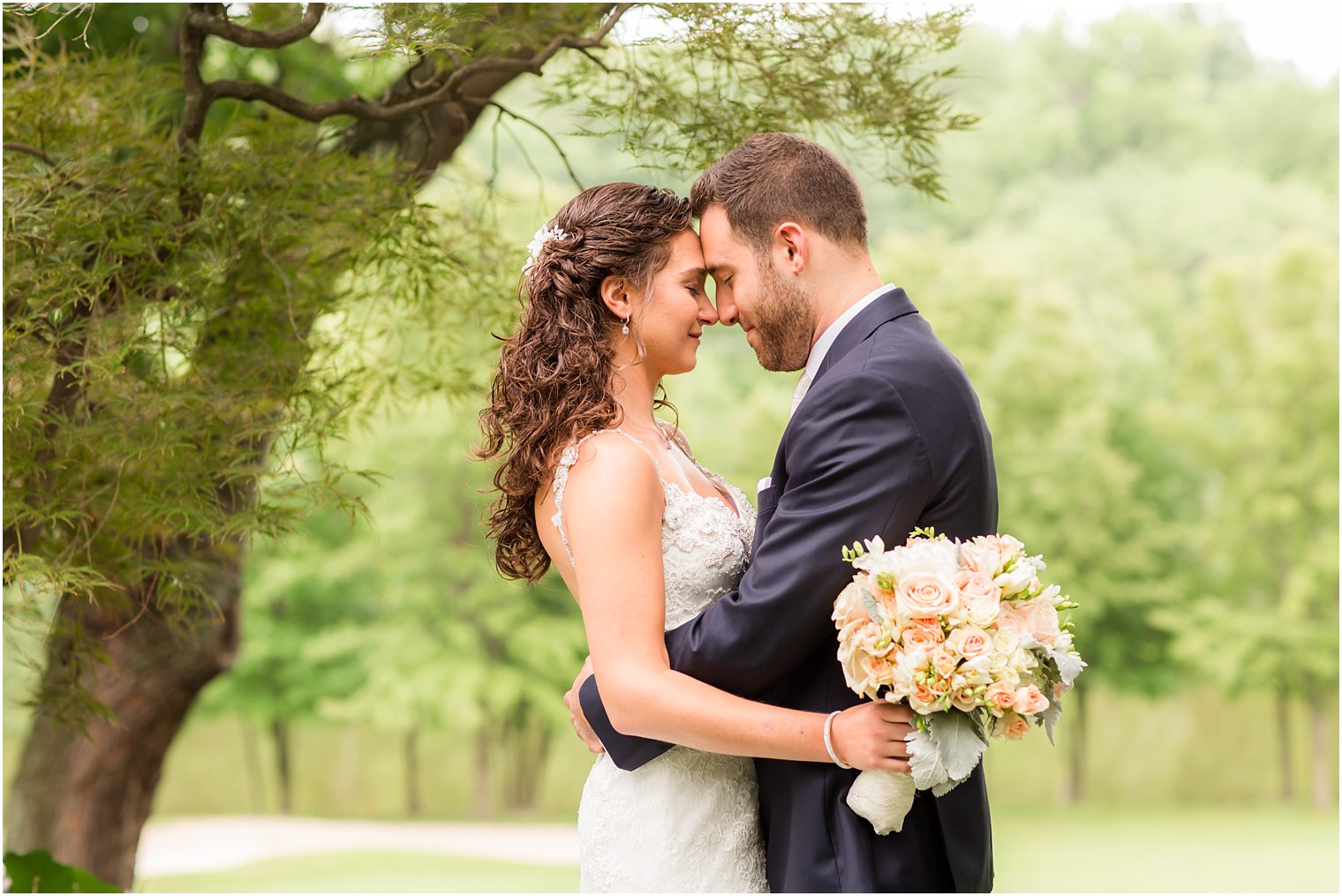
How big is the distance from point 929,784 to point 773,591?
0.46 metres

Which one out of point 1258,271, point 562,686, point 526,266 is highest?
point 1258,271

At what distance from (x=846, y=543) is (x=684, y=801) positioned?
803 millimetres

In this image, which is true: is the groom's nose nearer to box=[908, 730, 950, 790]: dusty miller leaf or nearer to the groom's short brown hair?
the groom's short brown hair

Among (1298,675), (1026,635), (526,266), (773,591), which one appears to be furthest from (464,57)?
(1298,675)

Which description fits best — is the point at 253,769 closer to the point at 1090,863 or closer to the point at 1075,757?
the point at 1090,863

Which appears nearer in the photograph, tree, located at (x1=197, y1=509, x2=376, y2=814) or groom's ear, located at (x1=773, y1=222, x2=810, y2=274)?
groom's ear, located at (x1=773, y1=222, x2=810, y2=274)

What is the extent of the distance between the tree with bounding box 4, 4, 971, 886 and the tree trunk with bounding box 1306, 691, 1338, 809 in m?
19.4

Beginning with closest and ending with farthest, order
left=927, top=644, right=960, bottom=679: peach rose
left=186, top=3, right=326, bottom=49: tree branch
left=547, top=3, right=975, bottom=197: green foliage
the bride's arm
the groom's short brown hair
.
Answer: left=927, top=644, right=960, bottom=679: peach rose, the bride's arm, the groom's short brown hair, left=186, top=3, right=326, bottom=49: tree branch, left=547, top=3, right=975, bottom=197: green foliage

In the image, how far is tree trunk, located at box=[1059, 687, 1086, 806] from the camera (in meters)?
20.8

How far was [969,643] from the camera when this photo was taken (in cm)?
211

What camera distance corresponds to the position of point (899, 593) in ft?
7.00

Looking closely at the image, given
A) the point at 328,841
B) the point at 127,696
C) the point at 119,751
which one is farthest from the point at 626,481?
the point at 328,841

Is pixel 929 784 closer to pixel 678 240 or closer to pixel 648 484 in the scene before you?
pixel 648 484

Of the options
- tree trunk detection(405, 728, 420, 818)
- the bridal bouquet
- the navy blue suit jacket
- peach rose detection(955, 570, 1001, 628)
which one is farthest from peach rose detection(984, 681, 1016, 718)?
tree trunk detection(405, 728, 420, 818)
